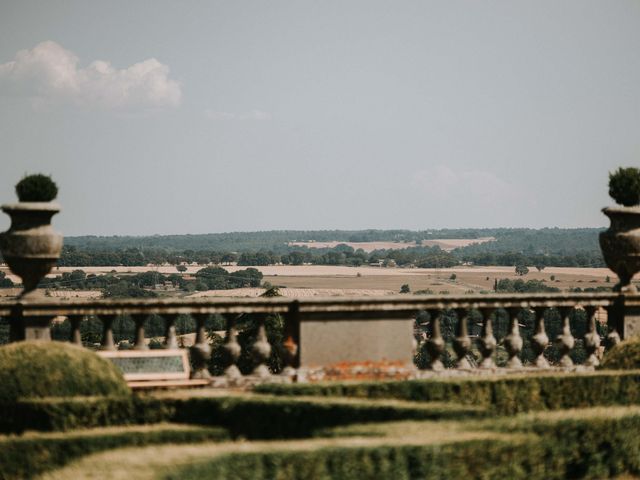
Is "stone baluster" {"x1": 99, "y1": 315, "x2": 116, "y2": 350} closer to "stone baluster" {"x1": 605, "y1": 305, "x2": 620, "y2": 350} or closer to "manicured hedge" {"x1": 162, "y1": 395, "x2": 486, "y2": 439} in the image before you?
"manicured hedge" {"x1": 162, "y1": 395, "x2": 486, "y2": 439}

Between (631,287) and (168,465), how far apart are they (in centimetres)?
956

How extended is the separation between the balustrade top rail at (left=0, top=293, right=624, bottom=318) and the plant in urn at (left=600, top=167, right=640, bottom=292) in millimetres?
1044

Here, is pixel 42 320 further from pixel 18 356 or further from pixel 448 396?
pixel 448 396

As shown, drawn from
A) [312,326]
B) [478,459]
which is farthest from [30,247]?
[478,459]

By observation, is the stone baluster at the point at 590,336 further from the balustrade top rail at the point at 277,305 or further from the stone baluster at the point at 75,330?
the stone baluster at the point at 75,330

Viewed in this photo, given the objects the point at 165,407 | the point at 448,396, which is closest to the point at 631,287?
the point at 448,396

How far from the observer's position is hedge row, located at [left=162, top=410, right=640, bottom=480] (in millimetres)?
7636

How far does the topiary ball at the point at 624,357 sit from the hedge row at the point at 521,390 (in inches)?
30.2

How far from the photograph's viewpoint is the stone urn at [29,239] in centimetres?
1189

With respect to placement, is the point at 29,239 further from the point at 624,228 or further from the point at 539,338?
the point at 624,228

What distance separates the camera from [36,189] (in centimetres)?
1220

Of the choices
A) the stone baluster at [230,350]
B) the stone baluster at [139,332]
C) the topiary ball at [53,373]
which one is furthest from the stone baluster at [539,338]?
the topiary ball at [53,373]

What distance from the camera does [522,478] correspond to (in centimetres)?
843

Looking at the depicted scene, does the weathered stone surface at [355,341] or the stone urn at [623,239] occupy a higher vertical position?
the stone urn at [623,239]
